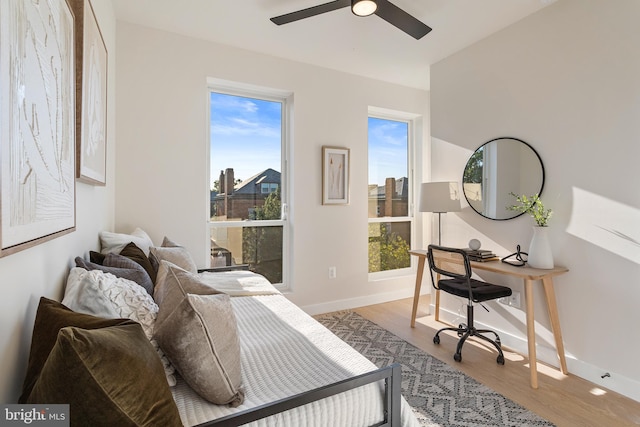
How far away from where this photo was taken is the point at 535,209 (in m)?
2.52

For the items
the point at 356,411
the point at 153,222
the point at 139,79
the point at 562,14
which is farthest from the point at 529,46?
the point at 153,222

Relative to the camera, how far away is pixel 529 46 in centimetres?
262

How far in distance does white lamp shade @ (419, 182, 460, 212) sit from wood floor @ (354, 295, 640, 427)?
1169 mm

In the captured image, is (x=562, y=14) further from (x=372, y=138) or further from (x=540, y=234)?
(x=372, y=138)

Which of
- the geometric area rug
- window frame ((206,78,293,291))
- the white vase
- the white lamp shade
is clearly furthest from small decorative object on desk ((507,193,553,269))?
window frame ((206,78,293,291))

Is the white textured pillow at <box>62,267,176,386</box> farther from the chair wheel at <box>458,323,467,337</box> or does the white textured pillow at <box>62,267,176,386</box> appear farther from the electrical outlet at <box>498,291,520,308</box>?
the electrical outlet at <box>498,291,520,308</box>

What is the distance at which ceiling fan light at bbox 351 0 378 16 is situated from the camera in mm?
1927

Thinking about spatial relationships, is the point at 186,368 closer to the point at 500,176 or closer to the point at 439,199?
the point at 439,199

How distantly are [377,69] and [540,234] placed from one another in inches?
92.7

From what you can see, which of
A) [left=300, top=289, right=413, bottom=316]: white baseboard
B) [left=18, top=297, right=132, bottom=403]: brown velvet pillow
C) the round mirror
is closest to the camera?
[left=18, top=297, right=132, bottom=403]: brown velvet pillow

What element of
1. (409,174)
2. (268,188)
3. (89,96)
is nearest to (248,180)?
(268,188)

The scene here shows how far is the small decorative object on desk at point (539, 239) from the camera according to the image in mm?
2365

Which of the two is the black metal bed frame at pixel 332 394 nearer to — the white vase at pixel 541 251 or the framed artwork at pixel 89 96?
the framed artwork at pixel 89 96

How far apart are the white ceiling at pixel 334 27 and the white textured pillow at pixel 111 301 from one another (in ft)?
7.25
